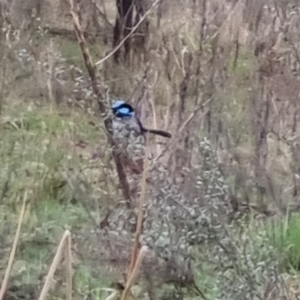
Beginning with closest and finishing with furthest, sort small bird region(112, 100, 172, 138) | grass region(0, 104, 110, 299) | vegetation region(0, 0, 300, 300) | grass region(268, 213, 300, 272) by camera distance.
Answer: vegetation region(0, 0, 300, 300), grass region(0, 104, 110, 299), grass region(268, 213, 300, 272), small bird region(112, 100, 172, 138)

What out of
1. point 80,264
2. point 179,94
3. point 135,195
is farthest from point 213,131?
point 80,264

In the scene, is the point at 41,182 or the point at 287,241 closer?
the point at 287,241

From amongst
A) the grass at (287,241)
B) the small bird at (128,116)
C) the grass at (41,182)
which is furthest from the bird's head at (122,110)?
the grass at (287,241)

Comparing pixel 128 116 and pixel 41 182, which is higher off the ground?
pixel 128 116

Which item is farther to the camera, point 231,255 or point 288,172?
point 288,172

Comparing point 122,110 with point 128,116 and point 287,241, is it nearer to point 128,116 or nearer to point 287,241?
point 128,116

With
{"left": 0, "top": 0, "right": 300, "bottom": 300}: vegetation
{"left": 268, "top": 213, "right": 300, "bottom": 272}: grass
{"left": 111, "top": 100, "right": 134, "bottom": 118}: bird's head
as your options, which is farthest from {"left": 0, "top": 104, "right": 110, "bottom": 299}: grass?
{"left": 268, "top": 213, "right": 300, "bottom": 272}: grass

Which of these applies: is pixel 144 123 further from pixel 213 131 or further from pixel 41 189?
pixel 41 189

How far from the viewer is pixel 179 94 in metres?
3.58

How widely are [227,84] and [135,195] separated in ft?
3.31

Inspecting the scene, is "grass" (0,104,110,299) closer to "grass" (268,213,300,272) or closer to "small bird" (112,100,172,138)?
"small bird" (112,100,172,138)

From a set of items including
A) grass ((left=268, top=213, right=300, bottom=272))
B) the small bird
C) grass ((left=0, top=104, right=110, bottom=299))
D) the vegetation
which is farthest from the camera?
the small bird

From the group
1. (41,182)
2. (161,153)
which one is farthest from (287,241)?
(41,182)

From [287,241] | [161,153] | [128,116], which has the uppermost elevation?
[128,116]
